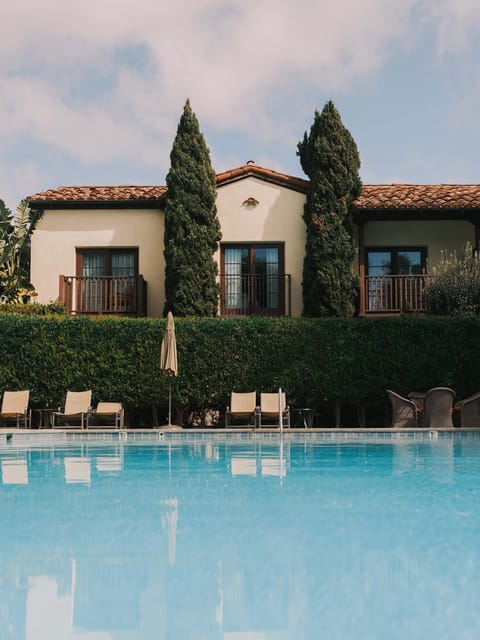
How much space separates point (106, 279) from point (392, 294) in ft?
29.2

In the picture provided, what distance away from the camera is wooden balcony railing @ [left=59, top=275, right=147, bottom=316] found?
74.0 feet

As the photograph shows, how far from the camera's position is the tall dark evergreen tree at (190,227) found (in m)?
21.4

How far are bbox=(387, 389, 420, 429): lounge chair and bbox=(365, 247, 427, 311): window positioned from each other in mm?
4513

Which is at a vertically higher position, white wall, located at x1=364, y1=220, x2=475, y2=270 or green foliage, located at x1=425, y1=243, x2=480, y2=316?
white wall, located at x1=364, y1=220, x2=475, y2=270

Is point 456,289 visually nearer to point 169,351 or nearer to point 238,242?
point 238,242

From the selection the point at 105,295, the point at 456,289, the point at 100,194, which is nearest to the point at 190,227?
the point at 105,295

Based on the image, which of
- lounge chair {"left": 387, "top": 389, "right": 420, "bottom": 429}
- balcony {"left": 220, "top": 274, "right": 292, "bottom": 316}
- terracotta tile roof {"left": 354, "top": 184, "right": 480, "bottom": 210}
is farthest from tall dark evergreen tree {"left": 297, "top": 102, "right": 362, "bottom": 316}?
lounge chair {"left": 387, "top": 389, "right": 420, "bottom": 429}

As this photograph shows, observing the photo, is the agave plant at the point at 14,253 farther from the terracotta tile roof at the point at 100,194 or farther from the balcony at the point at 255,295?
the balcony at the point at 255,295

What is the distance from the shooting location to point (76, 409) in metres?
18.8

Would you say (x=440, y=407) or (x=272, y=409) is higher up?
(x=440, y=407)

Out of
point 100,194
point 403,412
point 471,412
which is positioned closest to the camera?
point 471,412

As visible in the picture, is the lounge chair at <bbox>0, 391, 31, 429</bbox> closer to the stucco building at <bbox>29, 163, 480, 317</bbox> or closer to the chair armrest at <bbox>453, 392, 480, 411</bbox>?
the stucco building at <bbox>29, 163, 480, 317</bbox>

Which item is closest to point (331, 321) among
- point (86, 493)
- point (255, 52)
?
point (255, 52)

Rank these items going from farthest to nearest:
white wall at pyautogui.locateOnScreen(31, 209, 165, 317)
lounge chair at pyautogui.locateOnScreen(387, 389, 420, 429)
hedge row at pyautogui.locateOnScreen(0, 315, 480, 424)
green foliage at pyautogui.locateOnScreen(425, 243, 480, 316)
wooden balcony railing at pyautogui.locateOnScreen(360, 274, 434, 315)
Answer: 1. white wall at pyautogui.locateOnScreen(31, 209, 165, 317)
2. wooden balcony railing at pyautogui.locateOnScreen(360, 274, 434, 315)
3. green foliage at pyautogui.locateOnScreen(425, 243, 480, 316)
4. hedge row at pyautogui.locateOnScreen(0, 315, 480, 424)
5. lounge chair at pyautogui.locateOnScreen(387, 389, 420, 429)
